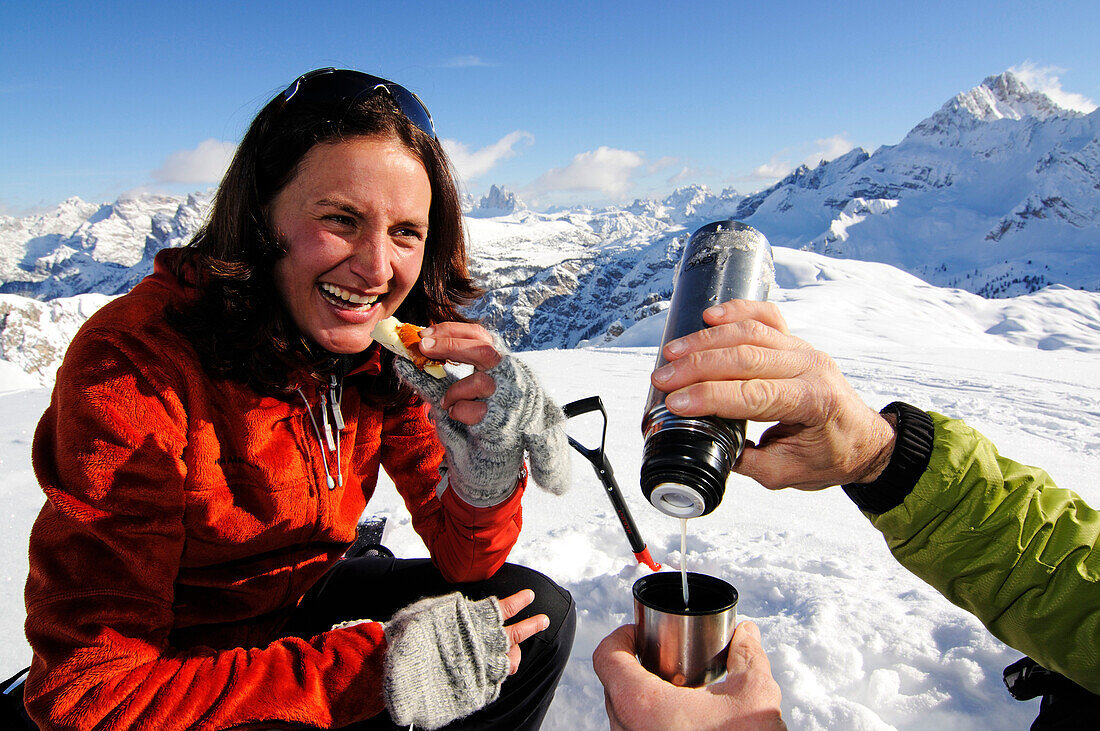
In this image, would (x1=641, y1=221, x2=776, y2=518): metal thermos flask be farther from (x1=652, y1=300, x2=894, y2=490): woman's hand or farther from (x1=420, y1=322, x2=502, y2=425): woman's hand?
(x1=420, y1=322, x2=502, y2=425): woman's hand

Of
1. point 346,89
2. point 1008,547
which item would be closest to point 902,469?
point 1008,547

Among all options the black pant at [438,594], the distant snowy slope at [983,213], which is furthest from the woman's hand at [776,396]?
the distant snowy slope at [983,213]

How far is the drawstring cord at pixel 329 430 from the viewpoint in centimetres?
231

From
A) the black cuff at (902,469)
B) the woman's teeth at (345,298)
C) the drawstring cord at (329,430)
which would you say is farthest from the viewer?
the drawstring cord at (329,430)

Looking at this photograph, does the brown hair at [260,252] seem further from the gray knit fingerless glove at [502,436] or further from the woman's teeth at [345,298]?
the gray knit fingerless glove at [502,436]

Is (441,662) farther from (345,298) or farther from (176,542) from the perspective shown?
(345,298)

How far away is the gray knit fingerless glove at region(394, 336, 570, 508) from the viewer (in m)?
1.83

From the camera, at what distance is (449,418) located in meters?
2.06

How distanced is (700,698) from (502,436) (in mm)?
933

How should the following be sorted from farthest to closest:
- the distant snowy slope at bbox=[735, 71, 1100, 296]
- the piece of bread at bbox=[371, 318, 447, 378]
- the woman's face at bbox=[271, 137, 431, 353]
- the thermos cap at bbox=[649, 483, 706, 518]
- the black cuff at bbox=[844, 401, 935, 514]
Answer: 1. the distant snowy slope at bbox=[735, 71, 1100, 296]
2. the woman's face at bbox=[271, 137, 431, 353]
3. the piece of bread at bbox=[371, 318, 447, 378]
4. the black cuff at bbox=[844, 401, 935, 514]
5. the thermos cap at bbox=[649, 483, 706, 518]

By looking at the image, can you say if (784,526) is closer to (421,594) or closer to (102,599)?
(421,594)

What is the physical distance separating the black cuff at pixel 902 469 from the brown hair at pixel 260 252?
2.01 metres

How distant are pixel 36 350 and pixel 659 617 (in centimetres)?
14440

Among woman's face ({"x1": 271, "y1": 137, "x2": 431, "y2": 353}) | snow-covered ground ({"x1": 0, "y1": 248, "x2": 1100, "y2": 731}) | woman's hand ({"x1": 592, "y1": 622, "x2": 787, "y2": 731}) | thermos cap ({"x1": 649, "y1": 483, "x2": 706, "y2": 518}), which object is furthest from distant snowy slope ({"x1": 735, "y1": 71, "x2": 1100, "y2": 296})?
thermos cap ({"x1": 649, "y1": 483, "x2": 706, "y2": 518})
